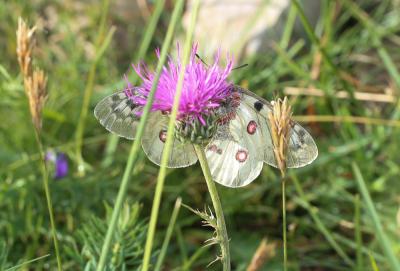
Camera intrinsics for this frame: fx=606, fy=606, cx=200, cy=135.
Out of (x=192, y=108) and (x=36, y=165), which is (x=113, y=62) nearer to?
(x=36, y=165)

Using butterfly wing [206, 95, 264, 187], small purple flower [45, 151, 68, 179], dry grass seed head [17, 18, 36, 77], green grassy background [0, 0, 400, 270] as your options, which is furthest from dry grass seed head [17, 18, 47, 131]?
small purple flower [45, 151, 68, 179]

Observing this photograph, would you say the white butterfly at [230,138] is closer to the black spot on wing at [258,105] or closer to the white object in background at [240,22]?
the black spot on wing at [258,105]

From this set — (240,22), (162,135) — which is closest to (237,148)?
(162,135)

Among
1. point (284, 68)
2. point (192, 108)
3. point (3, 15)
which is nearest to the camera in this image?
point (192, 108)

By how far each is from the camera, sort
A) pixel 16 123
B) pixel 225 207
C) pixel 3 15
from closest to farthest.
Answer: pixel 225 207, pixel 16 123, pixel 3 15

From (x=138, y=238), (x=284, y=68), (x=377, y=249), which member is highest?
(x=284, y=68)

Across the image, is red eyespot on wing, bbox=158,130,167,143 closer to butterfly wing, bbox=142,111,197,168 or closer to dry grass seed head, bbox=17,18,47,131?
butterfly wing, bbox=142,111,197,168

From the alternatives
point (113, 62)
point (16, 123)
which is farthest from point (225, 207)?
point (113, 62)
